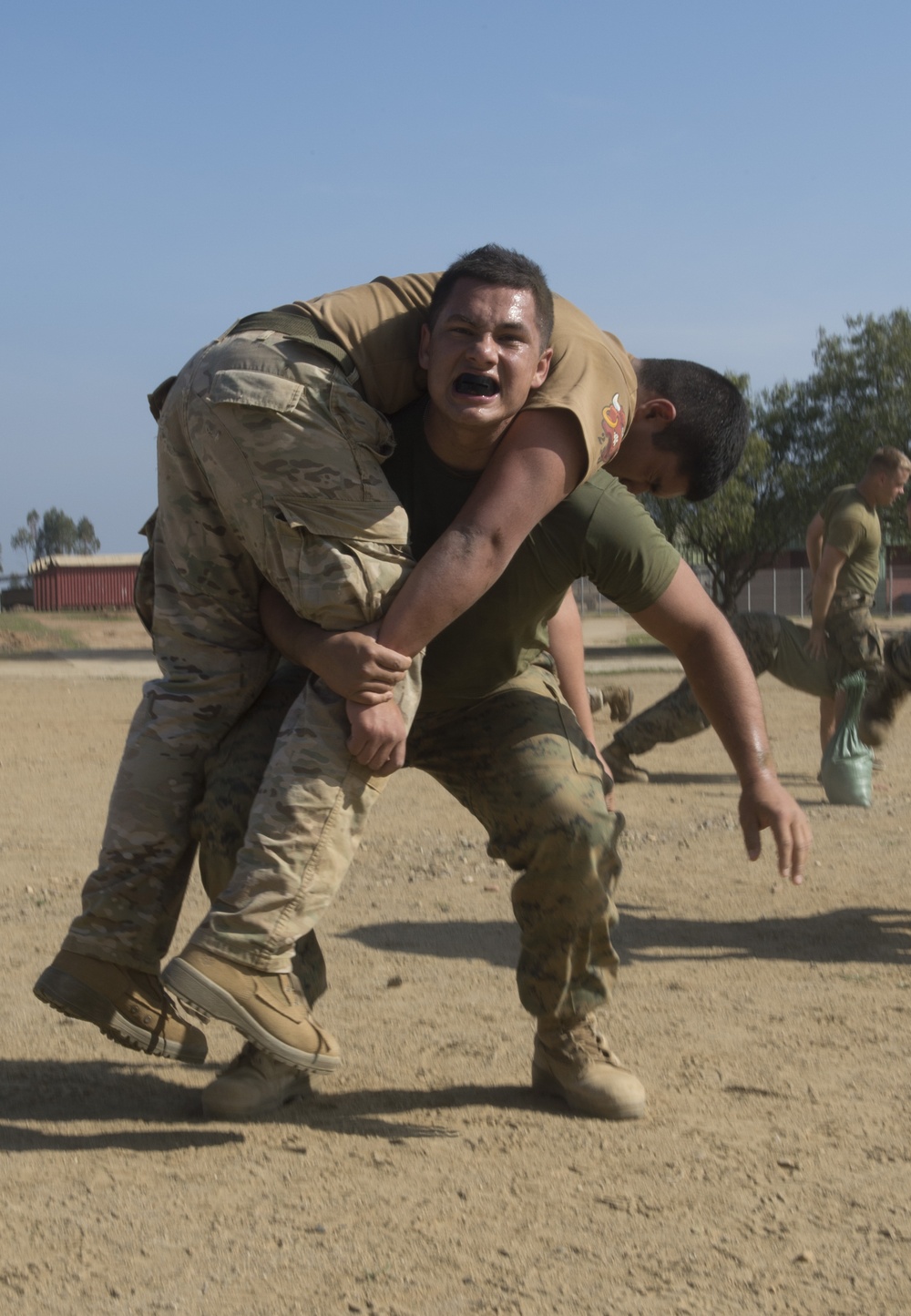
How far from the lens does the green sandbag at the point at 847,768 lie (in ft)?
26.2

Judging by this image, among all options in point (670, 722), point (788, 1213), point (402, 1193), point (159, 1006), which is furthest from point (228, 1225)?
point (670, 722)

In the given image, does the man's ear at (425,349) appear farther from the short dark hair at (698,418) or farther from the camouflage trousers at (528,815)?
the camouflage trousers at (528,815)

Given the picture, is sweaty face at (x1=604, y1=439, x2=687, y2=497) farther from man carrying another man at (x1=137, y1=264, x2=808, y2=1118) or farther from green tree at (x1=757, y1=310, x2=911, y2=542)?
green tree at (x1=757, y1=310, x2=911, y2=542)

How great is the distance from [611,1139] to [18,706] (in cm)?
1121

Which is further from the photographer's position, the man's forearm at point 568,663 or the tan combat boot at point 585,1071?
the man's forearm at point 568,663

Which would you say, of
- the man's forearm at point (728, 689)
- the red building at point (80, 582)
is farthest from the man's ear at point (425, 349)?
the red building at point (80, 582)

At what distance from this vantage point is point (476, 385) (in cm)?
318

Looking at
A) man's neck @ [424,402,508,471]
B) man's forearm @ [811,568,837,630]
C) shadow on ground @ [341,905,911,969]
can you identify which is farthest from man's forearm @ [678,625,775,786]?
man's forearm @ [811,568,837,630]

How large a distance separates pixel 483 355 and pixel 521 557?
21.2 inches

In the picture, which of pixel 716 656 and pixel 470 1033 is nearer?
pixel 716 656

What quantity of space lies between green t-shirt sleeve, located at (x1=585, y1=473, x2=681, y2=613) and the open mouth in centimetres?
42

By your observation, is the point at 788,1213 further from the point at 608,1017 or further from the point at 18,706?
the point at 18,706

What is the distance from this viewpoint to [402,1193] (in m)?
3.00

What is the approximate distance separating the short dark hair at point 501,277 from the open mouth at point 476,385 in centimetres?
19
